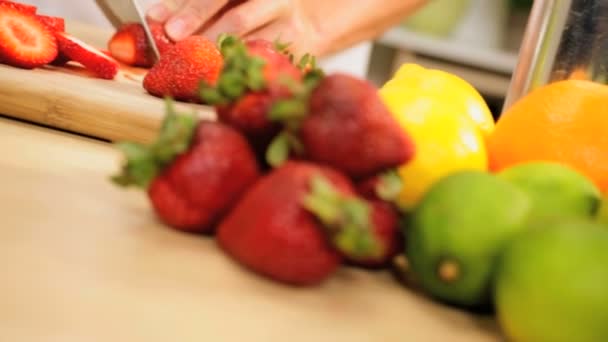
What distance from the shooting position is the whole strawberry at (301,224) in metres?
0.42

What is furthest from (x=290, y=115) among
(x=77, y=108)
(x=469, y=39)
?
(x=469, y=39)

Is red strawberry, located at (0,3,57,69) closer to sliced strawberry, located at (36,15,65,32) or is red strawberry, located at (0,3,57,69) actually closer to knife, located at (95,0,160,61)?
sliced strawberry, located at (36,15,65,32)

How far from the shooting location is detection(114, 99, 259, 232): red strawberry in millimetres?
472

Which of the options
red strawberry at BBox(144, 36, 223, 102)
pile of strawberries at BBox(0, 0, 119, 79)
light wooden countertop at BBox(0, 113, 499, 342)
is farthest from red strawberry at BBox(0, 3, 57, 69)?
light wooden countertop at BBox(0, 113, 499, 342)

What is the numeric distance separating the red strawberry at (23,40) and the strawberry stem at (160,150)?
1.42 feet

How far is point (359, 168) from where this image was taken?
475mm

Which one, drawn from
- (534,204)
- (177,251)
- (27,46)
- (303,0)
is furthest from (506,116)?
(303,0)

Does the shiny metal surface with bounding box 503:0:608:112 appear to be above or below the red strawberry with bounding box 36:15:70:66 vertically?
above

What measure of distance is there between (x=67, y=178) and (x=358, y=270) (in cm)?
24

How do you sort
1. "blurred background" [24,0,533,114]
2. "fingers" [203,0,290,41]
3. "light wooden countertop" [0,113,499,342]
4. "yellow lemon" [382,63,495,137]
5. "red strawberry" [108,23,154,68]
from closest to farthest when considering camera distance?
"light wooden countertop" [0,113,499,342] < "yellow lemon" [382,63,495,137] < "red strawberry" [108,23,154,68] < "fingers" [203,0,290,41] < "blurred background" [24,0,533,114]

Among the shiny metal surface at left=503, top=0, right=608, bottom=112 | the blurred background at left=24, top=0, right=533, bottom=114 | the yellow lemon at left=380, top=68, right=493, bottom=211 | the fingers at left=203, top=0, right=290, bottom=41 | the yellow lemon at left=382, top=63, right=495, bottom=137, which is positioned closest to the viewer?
the yellow lemon at left=380, top=68, right=493, bottom=211

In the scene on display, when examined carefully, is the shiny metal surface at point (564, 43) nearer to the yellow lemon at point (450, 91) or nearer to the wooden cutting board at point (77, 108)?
the yellow lemon at point (450, 91)

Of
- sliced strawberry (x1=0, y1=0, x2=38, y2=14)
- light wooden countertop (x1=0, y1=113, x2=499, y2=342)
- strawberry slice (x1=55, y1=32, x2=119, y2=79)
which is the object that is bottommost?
strawberry slice (x1=55, y1=32, x2=119, y2=79)

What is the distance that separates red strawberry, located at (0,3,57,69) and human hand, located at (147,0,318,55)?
342 millimetres
